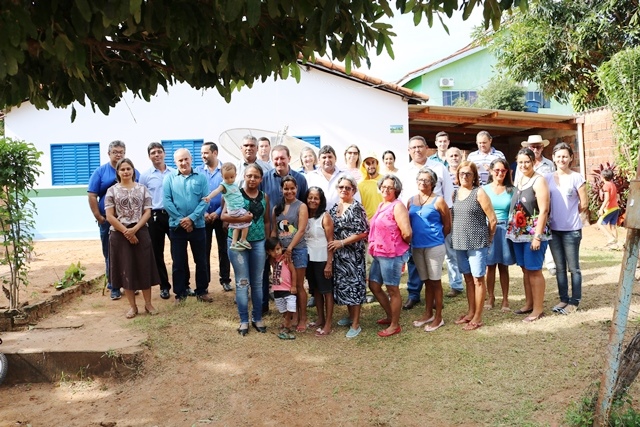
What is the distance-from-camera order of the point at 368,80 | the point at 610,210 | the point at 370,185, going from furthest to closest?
1. the point at 368,80
2. the point at 610,210
3. the point at 370,185

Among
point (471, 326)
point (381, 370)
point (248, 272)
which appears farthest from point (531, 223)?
point (248, 272)

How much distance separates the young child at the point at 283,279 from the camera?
5.59m

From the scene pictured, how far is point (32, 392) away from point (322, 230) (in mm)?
2954

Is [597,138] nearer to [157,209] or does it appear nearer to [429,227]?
[429,227]

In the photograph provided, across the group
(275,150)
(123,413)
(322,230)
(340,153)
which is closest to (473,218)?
(322,230)

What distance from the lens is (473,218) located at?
17.8 feet

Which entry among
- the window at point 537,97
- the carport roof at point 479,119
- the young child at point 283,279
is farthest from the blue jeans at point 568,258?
the window at point 537,97

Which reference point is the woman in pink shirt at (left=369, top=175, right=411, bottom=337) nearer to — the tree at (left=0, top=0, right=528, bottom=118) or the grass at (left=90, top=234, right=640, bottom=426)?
the grass at (left=90, top=234, right=640, bottom=426)

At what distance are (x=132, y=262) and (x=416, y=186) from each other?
10.3 feet

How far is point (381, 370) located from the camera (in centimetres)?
473

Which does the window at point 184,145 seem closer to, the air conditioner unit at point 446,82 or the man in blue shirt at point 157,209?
the man in blue shirt at point 157,209

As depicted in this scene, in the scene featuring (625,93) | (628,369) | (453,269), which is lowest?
(628,369)

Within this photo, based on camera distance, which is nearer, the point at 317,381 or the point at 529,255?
the point at 317,381

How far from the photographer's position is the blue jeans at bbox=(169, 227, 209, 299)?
20.9 feet
